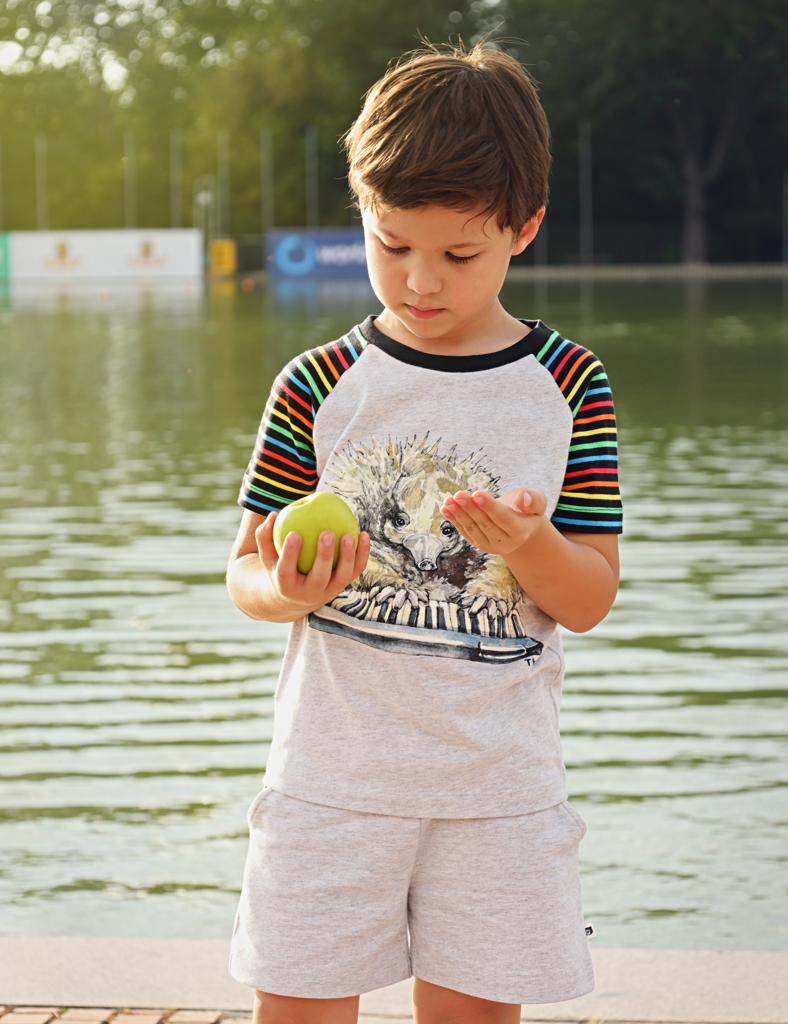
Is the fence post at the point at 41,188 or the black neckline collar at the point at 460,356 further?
the fence post at the point at 41,188

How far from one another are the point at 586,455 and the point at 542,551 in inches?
7.9

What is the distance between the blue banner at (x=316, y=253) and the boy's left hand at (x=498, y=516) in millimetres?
51308

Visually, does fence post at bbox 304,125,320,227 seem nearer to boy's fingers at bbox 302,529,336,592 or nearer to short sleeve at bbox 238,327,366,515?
short sleeve at bbox 238,327,366,515

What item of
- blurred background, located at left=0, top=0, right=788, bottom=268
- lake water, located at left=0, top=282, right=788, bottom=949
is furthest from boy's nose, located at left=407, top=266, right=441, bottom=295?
blurred background, located at left=0, top=0, right=788, bottom=268

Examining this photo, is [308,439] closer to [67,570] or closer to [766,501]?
[67,570]

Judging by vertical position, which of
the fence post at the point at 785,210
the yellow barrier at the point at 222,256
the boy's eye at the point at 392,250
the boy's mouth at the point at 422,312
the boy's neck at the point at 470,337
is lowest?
the boy's neck at the point at 470,337

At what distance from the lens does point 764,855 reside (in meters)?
4.07

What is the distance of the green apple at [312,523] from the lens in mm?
1854

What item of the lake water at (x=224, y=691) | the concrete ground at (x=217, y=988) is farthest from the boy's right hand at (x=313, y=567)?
the lake water at (x=224, y=691)

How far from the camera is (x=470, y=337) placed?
6.76ft

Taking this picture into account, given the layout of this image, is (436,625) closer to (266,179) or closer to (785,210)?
(266,179)

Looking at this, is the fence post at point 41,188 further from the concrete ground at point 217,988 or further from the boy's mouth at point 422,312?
the boy's mouth at point 422,312

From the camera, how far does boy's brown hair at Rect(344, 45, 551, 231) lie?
6.30ft

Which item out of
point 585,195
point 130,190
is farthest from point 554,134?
point 130,190
